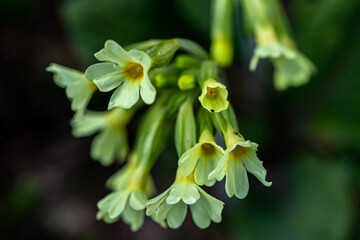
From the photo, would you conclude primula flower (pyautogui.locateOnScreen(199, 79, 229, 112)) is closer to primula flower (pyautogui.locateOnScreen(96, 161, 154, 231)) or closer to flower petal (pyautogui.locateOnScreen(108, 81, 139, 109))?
flower petal (pyautogui.locateOnScreen(108, 81, 139, 109))

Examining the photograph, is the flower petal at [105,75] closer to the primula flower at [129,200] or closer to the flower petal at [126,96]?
the flower petal at [126,96]

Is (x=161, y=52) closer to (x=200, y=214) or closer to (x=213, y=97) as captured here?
(x=213, y=97)

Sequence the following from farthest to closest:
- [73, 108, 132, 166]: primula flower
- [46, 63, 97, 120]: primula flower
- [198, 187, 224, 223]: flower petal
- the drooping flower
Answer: [73, 108, 132, 166]: primula flower → the drooping flower → [46, 63, 97, 120]: primula flower → [198, 187, 224, 223]: flower petal

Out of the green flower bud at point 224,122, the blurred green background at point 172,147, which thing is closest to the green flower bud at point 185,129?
the green flower bud at point 224,122

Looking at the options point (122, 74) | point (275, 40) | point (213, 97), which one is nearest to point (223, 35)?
point (275, 40)

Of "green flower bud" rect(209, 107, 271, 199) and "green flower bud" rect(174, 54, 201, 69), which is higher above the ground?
"green flower bud" rect(174, 54, 201, 69)

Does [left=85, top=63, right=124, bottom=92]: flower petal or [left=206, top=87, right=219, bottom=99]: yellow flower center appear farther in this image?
[left=206, top=87, right=219, bottom=99]: yellow flower center

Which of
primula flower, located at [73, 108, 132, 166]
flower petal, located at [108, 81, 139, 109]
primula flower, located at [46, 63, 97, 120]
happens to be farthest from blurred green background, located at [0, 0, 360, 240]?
flower petal, located at [108, 81, 139, 109]
